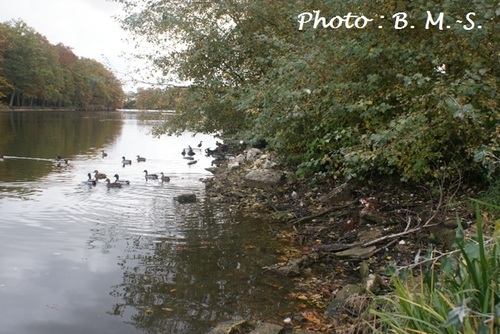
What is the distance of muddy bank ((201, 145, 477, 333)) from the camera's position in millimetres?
6047

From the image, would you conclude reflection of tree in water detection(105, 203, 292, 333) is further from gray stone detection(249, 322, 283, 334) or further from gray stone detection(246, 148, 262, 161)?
gray stone detection(246, 148, 262, 161)

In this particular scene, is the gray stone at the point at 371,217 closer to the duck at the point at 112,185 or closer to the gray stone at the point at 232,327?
the gray stone at the point at 232,327

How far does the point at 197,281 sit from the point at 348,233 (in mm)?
3282

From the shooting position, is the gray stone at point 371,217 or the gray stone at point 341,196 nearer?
the gray stone at point 371,217

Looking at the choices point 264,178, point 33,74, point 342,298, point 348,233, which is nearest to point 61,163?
point 264,178

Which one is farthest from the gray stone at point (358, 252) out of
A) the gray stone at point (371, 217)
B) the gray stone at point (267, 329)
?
the gray stone at point (267, 329)

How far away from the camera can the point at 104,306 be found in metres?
6.29

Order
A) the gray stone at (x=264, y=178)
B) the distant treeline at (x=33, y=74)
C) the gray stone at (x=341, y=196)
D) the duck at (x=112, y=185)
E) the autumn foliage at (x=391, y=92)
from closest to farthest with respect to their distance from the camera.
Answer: the autumn foliage at (x=391, y=92)
the gray stone at (x=341, y=196)
the gray stone at (x=264, y=178)
the duck at (x=112, y=185)
the distant treeline at (x=33, y=74)

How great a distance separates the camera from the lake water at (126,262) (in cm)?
599

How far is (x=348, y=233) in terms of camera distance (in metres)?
8.88

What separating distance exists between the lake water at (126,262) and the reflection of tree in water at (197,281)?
0.6 inches

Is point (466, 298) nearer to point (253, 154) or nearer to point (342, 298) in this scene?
point (342, 298)

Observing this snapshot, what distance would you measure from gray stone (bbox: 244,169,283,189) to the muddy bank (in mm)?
934

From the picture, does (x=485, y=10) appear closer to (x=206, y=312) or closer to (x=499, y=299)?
(x=499, y=299)
